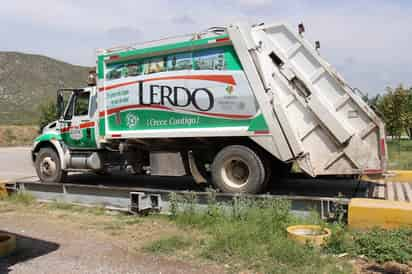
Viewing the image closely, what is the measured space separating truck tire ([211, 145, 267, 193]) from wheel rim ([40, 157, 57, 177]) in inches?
171

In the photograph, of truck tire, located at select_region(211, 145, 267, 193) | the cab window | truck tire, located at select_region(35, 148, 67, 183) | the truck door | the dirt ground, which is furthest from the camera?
truck tire, located at select_region(35, 148, 67, 183)

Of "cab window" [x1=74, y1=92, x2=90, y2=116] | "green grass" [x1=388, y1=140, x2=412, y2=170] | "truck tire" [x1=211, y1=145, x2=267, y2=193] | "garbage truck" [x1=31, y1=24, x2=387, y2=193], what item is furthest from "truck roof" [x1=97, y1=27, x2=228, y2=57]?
"green grass" [x1=388, y1=140, x2=412, y2=170]

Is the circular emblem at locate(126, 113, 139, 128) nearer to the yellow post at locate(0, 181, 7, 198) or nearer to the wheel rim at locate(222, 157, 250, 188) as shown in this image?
the wheel rim at locate(222, 157, 250, 188)

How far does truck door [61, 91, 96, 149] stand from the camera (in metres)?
9.55

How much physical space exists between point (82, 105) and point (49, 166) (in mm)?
1681

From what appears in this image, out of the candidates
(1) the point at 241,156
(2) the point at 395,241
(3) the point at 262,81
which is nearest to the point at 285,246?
(2) the point at 395,241

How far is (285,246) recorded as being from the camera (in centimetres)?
515

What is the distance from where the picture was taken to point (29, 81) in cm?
7950

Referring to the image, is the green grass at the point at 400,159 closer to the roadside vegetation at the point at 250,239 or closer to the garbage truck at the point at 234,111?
the garbage truck at the point at 234,111

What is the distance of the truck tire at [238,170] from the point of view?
23.9ft

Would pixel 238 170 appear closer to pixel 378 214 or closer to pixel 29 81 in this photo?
pixel 378 214

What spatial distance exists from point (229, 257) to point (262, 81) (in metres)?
3.22

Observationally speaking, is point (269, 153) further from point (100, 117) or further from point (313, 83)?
point (100, 117)

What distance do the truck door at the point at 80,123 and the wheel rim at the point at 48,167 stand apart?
0.60 metres
